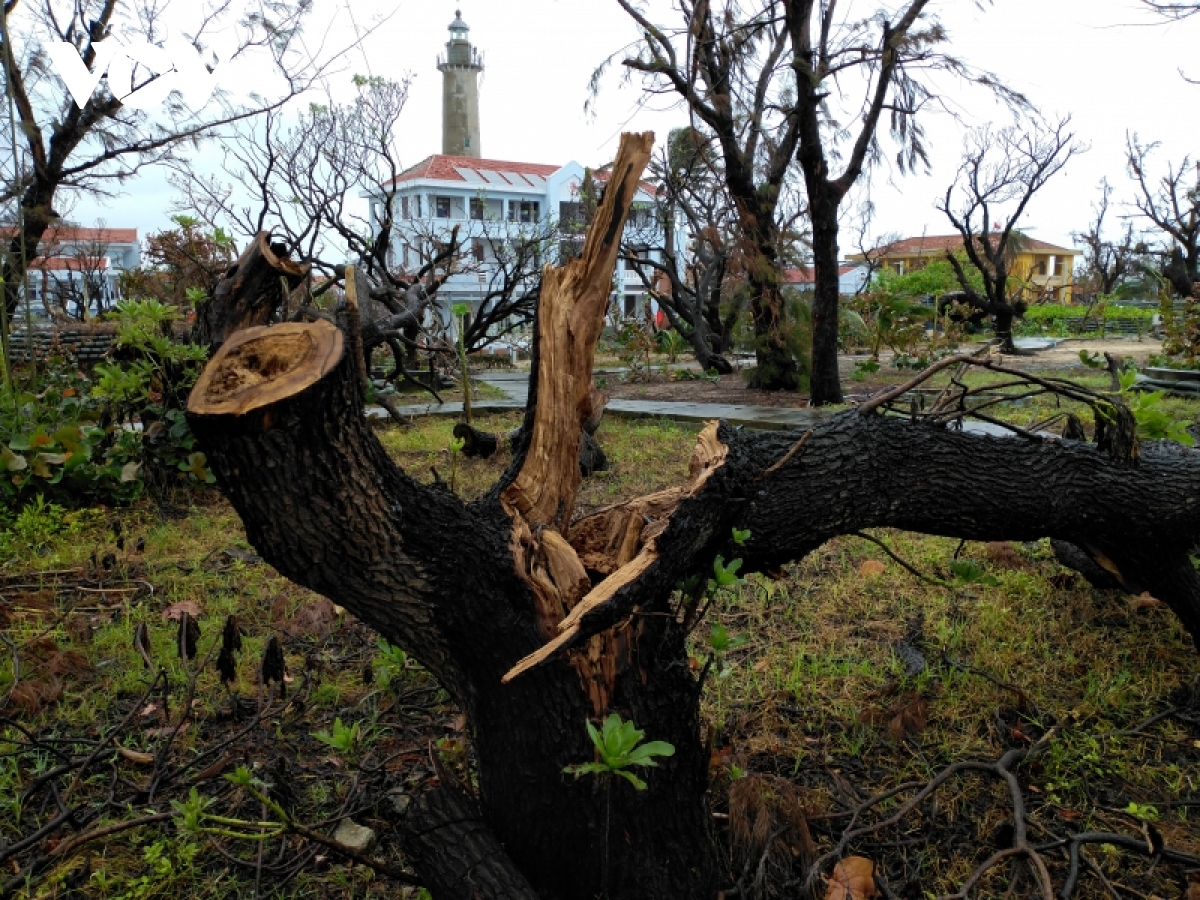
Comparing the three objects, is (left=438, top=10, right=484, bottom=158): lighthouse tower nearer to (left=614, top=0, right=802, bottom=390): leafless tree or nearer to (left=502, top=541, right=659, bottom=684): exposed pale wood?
(left=614, top=0, right=802, bottom=390): leafless tree

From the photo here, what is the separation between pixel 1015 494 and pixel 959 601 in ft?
4.30

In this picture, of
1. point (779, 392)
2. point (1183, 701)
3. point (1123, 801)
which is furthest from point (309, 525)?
point (779, 392)

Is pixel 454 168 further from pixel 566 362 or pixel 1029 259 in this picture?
pixel 1029 259

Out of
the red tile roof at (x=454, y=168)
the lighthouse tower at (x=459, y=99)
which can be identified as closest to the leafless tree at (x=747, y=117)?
the red tile roof at (x=454, y=168)

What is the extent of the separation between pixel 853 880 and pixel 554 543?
976mm

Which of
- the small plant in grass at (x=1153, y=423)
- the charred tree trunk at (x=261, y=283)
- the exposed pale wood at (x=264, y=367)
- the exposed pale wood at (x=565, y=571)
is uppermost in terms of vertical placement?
the charred tree trunk at (x=261, y=283)

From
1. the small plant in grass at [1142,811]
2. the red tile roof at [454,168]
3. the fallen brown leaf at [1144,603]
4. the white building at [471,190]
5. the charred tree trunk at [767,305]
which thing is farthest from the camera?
the red tile roof at [454,168]

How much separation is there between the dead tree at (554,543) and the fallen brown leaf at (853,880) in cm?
27

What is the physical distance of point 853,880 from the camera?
1.87 metres

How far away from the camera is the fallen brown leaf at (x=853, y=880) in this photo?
71.9 inches

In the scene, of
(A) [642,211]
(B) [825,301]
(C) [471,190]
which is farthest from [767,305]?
(C) [471,190]

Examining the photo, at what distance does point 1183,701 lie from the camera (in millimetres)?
2707

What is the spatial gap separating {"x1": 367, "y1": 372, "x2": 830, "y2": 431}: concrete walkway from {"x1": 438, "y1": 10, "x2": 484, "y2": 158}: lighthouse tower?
36335 millimetres

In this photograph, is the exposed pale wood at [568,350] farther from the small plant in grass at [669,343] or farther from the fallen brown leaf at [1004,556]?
the small plant in grass at [669,343]
